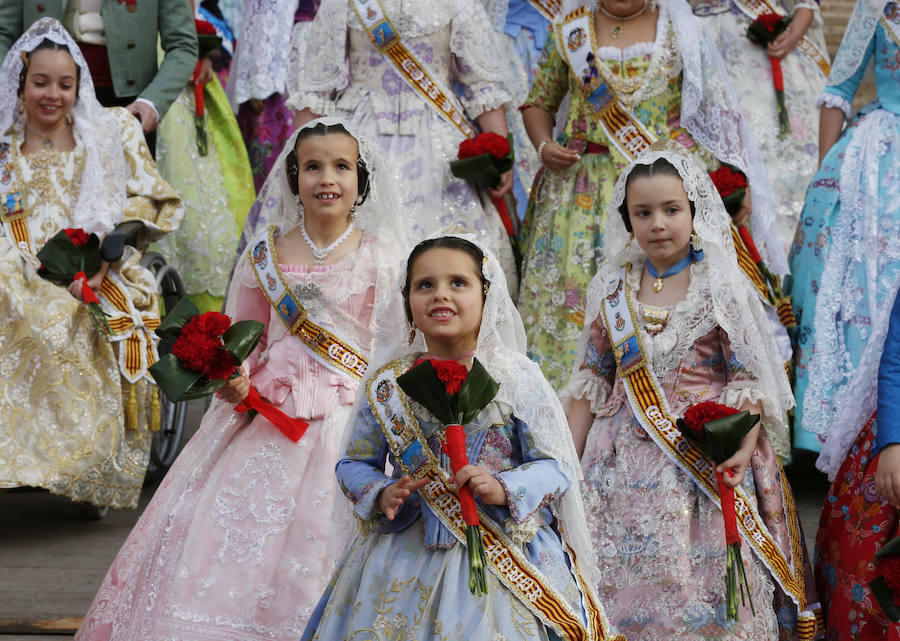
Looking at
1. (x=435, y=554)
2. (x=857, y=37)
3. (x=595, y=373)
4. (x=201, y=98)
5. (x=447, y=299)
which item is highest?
(x=857, y=37)

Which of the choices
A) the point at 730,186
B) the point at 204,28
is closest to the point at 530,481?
the point at 730,186

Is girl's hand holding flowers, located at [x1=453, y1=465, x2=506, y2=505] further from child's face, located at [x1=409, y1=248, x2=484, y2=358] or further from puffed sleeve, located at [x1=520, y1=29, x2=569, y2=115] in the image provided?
puffed sleeve, located at [x1=520, y1=29, x2=569, y2=115]

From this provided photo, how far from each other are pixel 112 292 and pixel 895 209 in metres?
3.24

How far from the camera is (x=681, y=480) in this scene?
13.0 ft

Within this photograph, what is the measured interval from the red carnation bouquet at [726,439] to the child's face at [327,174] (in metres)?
1.36

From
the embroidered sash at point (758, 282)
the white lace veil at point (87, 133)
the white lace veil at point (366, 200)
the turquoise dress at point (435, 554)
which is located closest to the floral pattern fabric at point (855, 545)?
the turquoise dress at point (435, 554)

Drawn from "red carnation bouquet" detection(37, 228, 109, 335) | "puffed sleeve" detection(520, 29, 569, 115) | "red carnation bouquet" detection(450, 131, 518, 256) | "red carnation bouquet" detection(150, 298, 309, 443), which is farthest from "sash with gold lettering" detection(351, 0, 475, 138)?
"red carnation bouquet" detection(150, 298, 309, 443)

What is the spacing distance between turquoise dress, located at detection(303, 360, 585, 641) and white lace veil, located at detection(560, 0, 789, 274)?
2248mm

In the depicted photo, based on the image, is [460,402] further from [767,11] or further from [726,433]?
[767,11]

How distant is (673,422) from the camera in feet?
13.2

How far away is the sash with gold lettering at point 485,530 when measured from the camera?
312 cm

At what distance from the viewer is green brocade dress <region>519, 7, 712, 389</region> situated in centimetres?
534

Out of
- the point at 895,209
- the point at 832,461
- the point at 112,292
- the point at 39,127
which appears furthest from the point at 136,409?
the point at 895,209

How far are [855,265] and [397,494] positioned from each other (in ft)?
10.2
